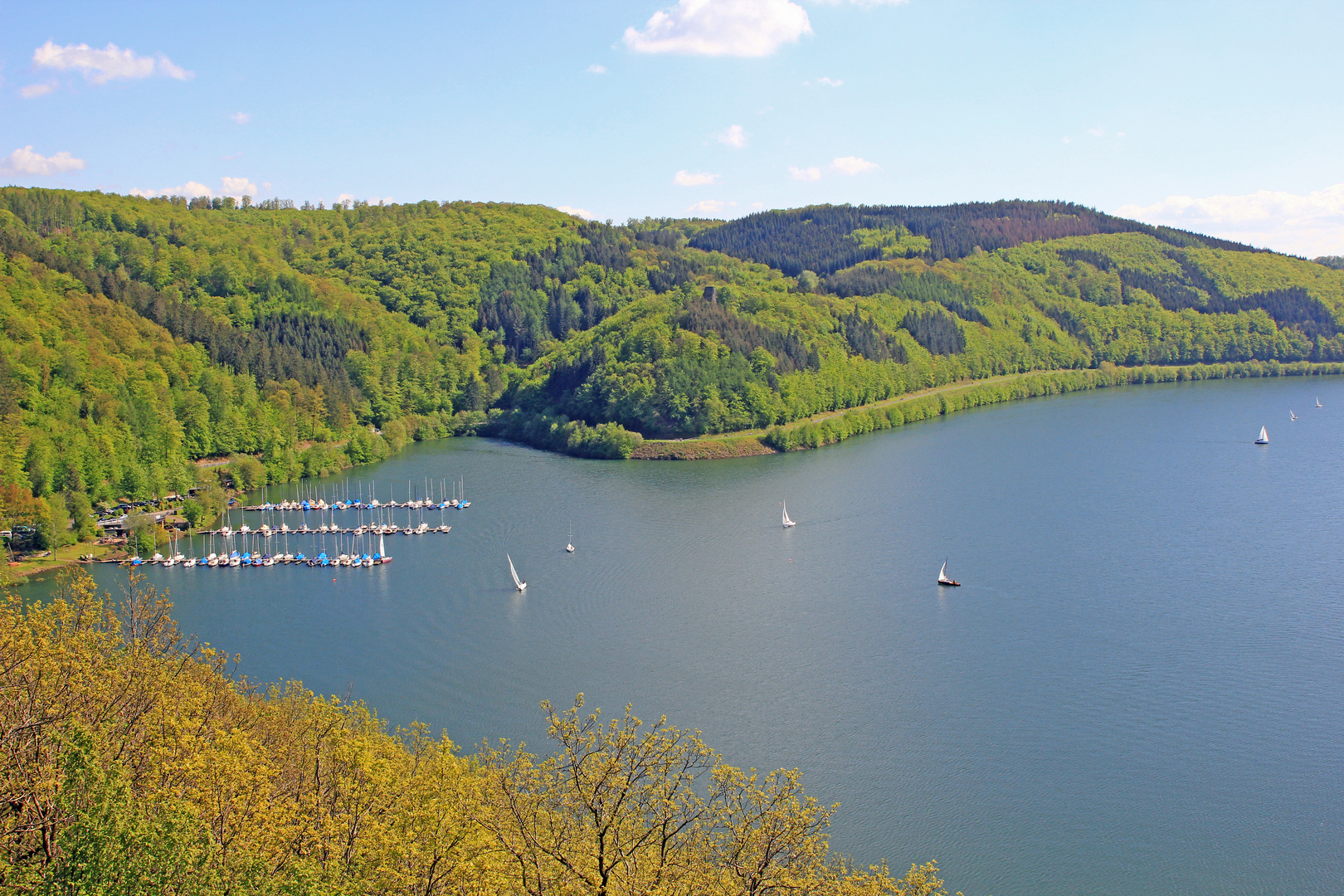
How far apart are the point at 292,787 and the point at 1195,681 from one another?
22.9m

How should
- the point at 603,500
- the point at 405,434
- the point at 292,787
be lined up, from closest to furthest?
the point at 292,787 < the point at 603,500 < the point at 405,434

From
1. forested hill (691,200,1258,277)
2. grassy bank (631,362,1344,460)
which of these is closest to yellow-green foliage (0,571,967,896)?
grassy bank (631,362,1344,460)

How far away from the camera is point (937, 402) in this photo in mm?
82562

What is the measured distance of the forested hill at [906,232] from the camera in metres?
131

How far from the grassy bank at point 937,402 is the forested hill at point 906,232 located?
3046 cm

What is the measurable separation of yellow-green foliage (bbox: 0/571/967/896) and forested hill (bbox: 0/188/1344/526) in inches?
1389

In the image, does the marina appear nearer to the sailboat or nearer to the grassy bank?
the sailboat

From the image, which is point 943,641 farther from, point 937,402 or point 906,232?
point 906,232

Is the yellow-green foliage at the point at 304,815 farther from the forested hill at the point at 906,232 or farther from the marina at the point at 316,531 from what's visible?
the forested hill at the point at 906,232

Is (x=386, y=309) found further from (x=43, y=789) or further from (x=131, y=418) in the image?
(x=43, y=789)

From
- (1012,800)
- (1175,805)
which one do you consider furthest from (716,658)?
(1175,805)

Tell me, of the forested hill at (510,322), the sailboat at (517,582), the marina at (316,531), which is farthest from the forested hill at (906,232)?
the sailboat at (517,582)

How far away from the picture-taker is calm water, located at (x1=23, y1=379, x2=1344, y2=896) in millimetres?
20969

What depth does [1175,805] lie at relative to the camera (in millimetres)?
21328
